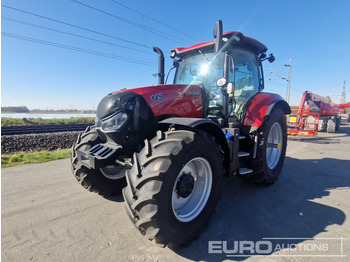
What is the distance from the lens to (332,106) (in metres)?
15.1

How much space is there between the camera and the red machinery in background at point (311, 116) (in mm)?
11041

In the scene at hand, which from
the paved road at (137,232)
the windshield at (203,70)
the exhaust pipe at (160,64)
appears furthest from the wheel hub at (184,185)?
the exhaust pipe at (160,64)

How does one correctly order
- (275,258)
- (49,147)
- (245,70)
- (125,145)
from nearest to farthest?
(275,258)
(125,145)
(245,70)
(49,147)

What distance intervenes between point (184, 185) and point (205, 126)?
31.0 inches

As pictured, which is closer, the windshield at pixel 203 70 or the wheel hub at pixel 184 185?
the wheel hub at pixel 184 185

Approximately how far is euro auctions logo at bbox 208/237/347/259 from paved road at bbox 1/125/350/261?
0.01 m

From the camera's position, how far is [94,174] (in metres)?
2.94

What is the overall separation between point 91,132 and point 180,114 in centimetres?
137

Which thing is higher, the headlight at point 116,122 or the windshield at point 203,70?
the windshield at point 203,70

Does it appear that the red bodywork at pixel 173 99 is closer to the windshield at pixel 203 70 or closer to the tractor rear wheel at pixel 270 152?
the windshield at pixel 203 70

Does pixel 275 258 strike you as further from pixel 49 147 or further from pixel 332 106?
pixel 332 106

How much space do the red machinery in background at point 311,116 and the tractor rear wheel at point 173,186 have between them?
10.3 meters

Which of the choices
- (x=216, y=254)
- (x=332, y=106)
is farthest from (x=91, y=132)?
(x=332, y=106)

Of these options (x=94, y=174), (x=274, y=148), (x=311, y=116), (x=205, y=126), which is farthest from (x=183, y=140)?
(x=311, y=116)
